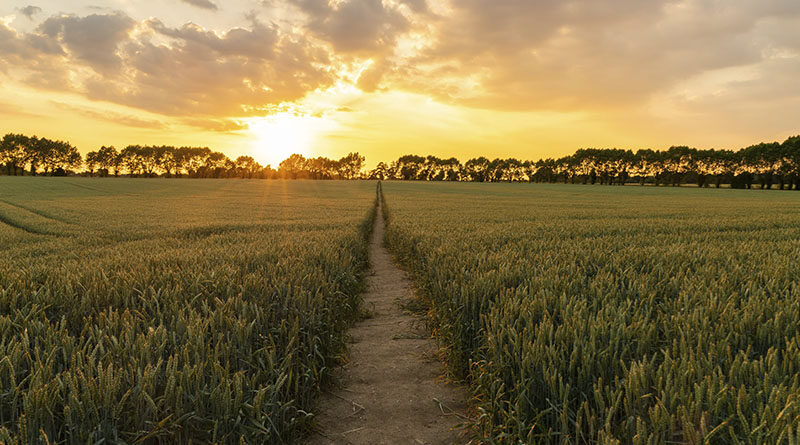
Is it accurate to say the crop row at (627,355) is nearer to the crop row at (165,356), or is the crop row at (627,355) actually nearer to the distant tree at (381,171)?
the crop row at (165,356)

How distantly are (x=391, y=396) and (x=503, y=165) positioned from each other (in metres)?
186

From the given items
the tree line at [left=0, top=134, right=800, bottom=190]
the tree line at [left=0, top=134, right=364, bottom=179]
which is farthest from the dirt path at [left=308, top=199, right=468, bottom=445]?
the tree line at [left=0, top=134, right=364, bottom=179]

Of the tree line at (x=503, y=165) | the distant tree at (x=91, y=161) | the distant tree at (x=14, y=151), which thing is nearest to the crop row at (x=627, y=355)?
the tree line at (x=503, y=165)

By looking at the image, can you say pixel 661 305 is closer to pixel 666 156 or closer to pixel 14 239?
pixel 14 239

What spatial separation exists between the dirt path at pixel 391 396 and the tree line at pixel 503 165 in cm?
14754

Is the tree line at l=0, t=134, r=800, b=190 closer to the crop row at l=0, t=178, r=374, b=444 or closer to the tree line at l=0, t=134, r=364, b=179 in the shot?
the tree line at l=0, t=134, r=364, b=179

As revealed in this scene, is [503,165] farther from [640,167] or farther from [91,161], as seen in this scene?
[91,161]

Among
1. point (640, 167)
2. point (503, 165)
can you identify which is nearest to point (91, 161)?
point (503, 165)

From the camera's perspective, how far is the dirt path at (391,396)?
339cm

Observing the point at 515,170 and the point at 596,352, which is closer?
the point at 596,352

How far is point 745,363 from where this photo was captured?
225 centimetres

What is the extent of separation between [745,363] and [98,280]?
643 cm

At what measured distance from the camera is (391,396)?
160 inches

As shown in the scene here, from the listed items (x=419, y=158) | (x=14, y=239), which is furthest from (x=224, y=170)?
(x=14, y=239)
